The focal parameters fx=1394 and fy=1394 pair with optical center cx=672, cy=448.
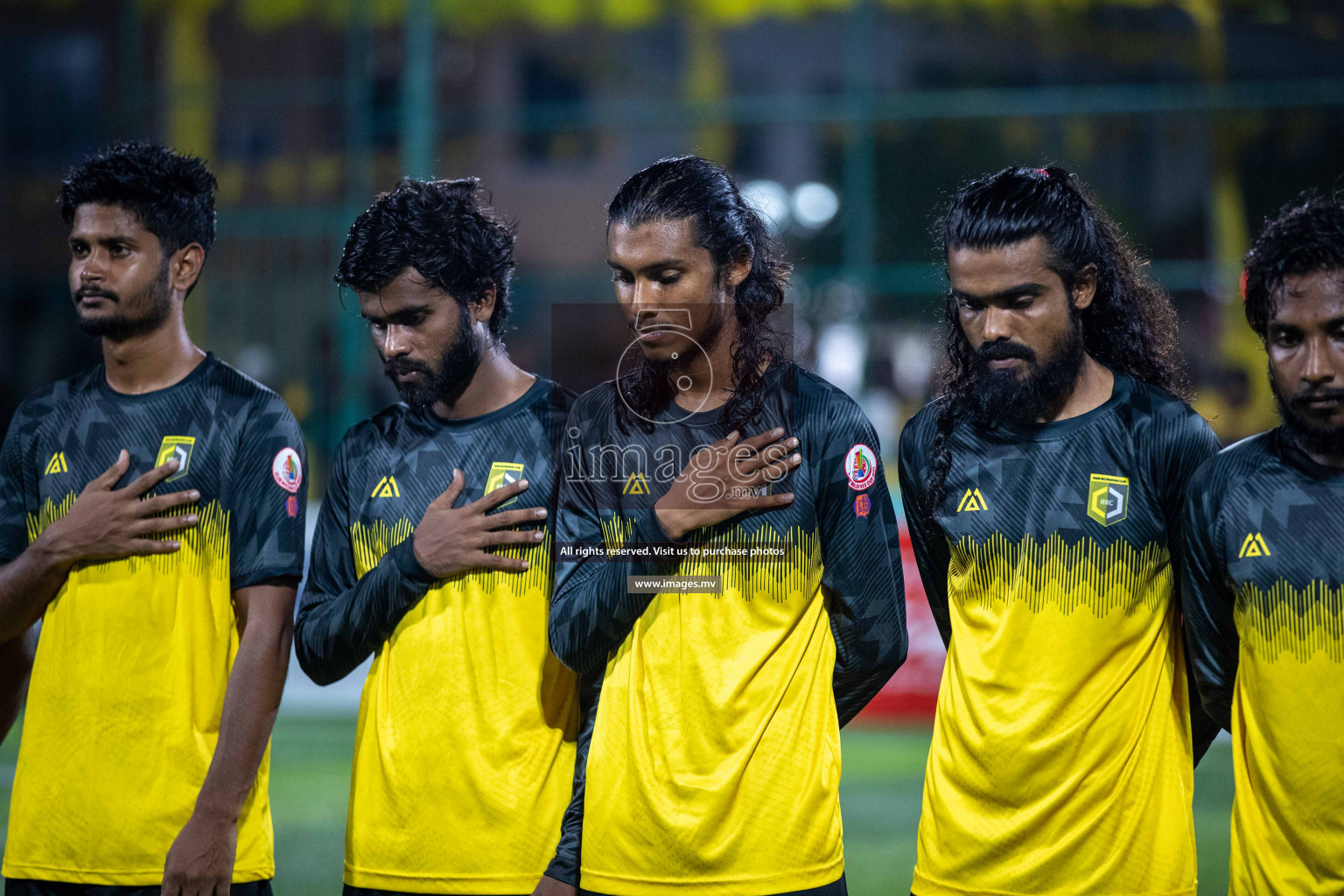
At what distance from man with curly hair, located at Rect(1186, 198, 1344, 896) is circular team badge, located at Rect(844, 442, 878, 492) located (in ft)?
1.97

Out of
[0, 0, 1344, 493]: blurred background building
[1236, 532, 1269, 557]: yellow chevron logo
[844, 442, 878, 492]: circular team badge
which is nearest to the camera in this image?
[1236, 532, 1269, 557]: yellow chevron logo

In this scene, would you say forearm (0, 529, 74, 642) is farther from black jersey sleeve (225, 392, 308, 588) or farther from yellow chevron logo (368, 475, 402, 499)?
yellow chevron logo (368, 475, 402, 499)

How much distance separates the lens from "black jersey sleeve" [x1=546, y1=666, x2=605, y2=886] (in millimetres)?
2703

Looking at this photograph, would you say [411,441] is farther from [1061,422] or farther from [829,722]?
[1061,422]

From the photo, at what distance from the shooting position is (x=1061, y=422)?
2814mm

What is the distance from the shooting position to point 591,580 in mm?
2723

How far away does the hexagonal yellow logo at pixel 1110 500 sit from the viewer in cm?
273

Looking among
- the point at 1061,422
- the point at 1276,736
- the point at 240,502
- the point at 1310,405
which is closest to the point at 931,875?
the point at 1276,736

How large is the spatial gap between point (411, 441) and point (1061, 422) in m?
1.40

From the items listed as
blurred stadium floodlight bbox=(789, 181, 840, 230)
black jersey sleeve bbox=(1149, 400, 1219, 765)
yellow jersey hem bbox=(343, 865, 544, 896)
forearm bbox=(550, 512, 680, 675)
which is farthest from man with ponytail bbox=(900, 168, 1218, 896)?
blurred stadium floodlight bbox=(789, 181, 840, 230)

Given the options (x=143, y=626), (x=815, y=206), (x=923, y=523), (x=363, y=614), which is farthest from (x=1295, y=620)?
(x=815, y=206)

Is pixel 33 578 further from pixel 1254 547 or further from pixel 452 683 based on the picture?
pixel 1254 547

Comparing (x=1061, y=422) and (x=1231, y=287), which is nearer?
(x=1061, y=422)

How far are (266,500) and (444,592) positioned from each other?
1.68 feet
